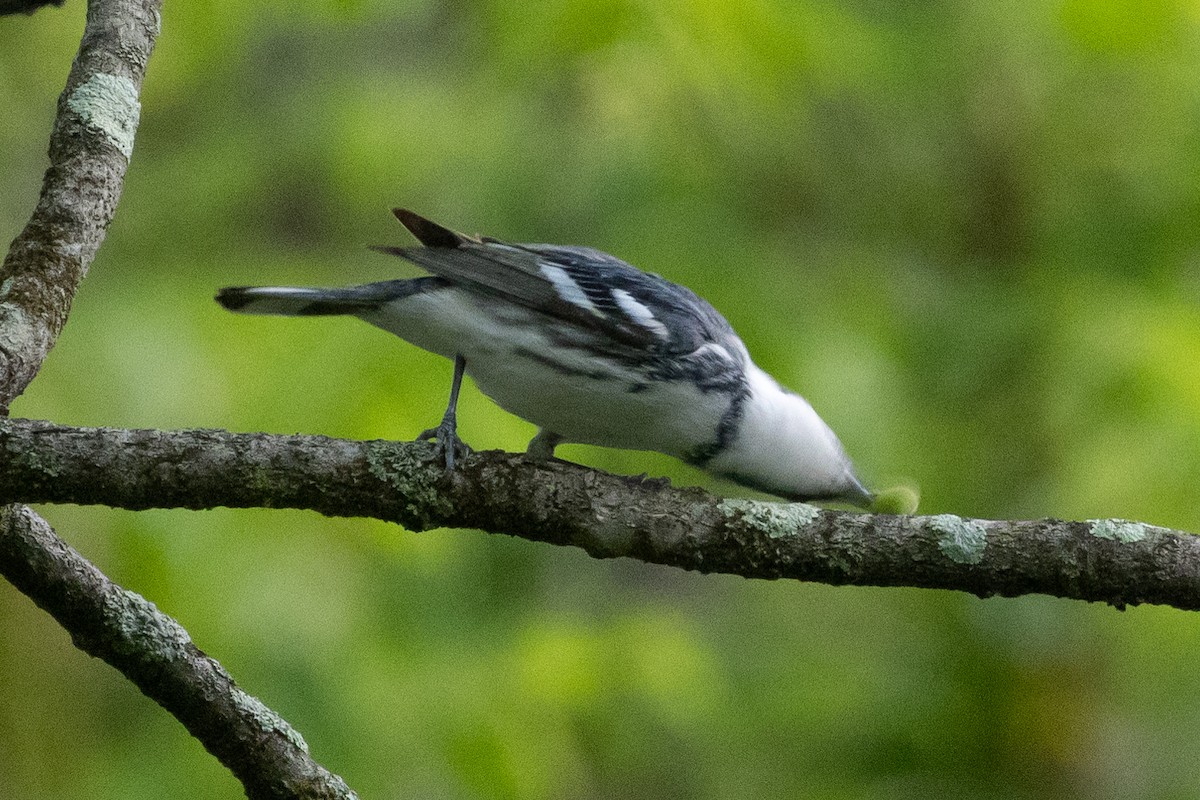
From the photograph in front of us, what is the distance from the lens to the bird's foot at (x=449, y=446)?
2240mm

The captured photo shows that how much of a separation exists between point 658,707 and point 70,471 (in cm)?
291

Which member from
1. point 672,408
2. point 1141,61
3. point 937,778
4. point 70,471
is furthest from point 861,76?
point 70,471

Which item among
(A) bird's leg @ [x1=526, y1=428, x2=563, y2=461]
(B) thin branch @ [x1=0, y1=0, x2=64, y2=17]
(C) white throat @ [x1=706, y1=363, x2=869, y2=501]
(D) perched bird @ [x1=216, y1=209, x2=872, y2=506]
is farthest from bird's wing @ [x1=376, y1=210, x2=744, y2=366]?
(B) thin branch @ [x1=0, y1=0, x2=64, y2=17]

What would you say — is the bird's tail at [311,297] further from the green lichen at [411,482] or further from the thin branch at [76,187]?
the green lichen at [411,482]

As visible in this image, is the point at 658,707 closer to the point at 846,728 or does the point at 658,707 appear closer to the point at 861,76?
the point at 846,728

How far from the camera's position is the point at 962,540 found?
2.07 meters

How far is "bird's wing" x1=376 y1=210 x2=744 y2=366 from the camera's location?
9.59 ft

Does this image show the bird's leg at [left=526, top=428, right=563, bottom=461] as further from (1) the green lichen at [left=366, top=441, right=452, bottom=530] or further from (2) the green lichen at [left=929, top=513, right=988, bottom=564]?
(2) the green lichen at [left=929, top=513, right=988, bottom=564]

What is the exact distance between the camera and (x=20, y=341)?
7.47 feet

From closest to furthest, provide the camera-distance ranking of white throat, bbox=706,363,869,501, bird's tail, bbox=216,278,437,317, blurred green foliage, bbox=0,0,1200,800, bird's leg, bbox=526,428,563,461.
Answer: bird's tail, bbox=216,278,437,317
white throat, bbox=706,363,869,501
bird's leg, bbox=526,428,563,461
blurred green foliage, bbox=0,0,1200,800

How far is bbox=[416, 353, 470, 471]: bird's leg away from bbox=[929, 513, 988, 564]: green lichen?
898mm

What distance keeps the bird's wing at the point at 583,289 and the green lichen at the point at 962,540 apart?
3.21 feet

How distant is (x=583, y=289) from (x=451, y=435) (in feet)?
2.61

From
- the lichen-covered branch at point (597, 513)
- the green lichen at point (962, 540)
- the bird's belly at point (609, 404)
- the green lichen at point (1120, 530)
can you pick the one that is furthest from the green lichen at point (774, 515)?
the bird's belly at point (609, 404)
